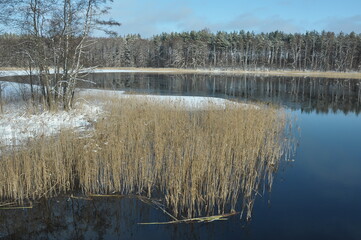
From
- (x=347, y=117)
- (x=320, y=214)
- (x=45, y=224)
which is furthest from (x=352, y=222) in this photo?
(x=347, y=117)

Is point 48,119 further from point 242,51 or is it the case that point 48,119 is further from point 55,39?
point 242,51

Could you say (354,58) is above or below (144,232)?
above

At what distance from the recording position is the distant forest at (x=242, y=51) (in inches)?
2401

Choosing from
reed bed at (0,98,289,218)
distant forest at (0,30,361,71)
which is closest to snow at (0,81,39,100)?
reed bed at (0,98,289,218)

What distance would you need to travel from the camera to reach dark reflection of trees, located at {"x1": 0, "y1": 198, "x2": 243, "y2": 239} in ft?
14.5

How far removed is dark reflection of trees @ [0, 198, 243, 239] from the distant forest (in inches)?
→ 2371

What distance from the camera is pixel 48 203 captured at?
509 centimetres

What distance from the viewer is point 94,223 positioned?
187 inches

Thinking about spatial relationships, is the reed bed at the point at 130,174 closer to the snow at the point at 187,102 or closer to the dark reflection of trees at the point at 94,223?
the dark reflection of trees at the point at 94,223

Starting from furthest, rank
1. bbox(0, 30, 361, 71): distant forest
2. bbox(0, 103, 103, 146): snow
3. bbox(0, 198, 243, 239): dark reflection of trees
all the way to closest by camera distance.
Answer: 1. bbox(0, 30, 361, 71): distant forest
2. bbox(0, 103, 103, 146): snow
3. bbox(0, 198, 243, 239): dark reflection of trees

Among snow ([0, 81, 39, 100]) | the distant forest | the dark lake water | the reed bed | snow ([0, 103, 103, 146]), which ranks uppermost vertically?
the distant forest

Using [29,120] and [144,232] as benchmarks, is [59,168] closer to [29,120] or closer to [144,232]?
[144,232]

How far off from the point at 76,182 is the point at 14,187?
1.18 metres

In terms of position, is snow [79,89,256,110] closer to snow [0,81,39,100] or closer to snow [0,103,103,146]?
snow [0,103,103,146]
